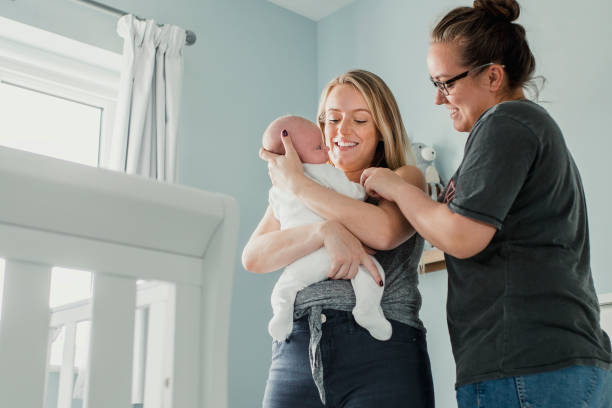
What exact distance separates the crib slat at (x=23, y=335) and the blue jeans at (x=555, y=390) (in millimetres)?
705

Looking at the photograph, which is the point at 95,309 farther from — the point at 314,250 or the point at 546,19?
the point at 546,19

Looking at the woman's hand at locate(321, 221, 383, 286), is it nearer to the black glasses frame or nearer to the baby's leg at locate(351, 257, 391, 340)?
the baby's leg at locate(351, 257, 391, 340)

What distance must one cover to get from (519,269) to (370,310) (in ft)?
0.92

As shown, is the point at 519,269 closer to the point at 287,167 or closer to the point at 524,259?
the point at 524,259

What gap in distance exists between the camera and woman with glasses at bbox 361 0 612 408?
0.96 metres

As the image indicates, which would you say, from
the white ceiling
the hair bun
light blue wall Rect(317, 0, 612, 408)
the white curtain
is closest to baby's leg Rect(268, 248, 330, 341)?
the hair bun

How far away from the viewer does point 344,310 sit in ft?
3.93

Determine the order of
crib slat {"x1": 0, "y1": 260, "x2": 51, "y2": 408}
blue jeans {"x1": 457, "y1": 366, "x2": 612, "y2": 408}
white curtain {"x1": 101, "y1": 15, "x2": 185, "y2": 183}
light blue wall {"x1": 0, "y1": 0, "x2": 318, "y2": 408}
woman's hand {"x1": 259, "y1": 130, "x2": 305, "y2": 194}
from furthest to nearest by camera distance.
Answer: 1. light blue wall {"x1": 0, "y1": 0, "x2": 318, "y2": 408}
2. white curtain {"x1": 101, "y1": 15, "x2": 185, "y2": 183}
3. woman's hand {"x1": 259, "y1": 130, "x2": 305, "y2": 194}
4. blue jeans {"x1": 457, "y1": 366, "x2": 612, "y2": 408}
5. crib slat {"x1": 0, "y1": 260, "x2": 51, "y2": 408}

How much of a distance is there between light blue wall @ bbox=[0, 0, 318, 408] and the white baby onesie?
142cm

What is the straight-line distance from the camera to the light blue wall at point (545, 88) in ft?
6.84

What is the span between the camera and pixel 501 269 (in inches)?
40.6

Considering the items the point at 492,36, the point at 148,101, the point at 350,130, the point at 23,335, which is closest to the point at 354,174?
the point at 350,130

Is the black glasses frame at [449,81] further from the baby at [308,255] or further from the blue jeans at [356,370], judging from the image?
the blue jeans at [356,370]

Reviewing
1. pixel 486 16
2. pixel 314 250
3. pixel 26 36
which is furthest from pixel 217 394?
pixel 26 36
